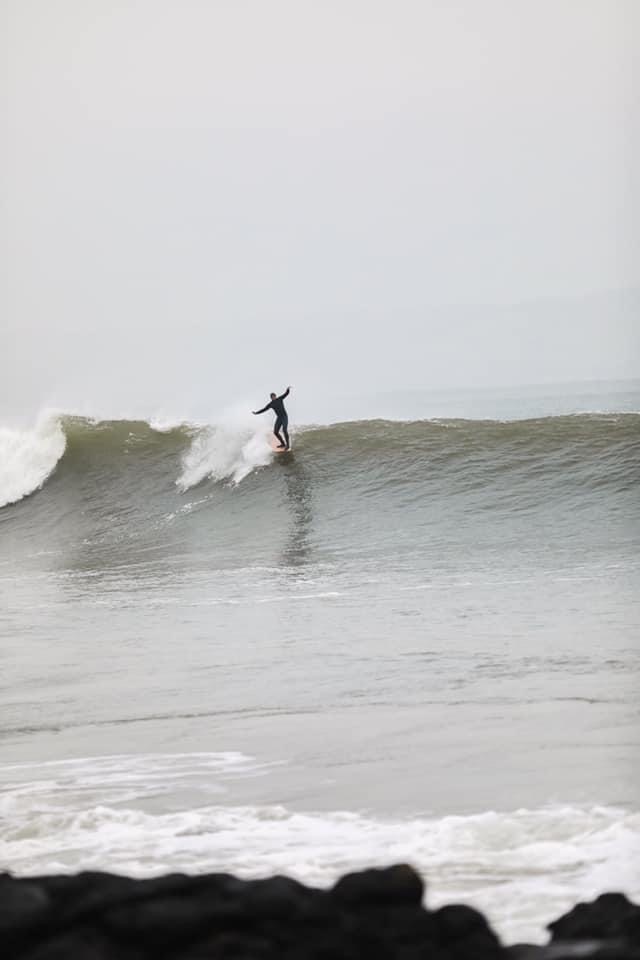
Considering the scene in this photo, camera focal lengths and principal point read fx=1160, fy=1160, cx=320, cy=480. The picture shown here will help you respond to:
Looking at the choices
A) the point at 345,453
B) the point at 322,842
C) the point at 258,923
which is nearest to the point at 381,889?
the point at 258,923

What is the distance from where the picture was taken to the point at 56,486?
79.1 feet

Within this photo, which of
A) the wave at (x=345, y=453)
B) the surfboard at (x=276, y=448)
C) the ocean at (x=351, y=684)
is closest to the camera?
the ocean at (x=351, y=684)

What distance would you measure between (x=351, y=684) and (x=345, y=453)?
14.1 m

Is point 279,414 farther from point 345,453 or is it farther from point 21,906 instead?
point 21,906

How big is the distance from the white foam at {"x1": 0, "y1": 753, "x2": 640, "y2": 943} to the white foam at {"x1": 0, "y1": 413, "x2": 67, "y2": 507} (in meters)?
18.8

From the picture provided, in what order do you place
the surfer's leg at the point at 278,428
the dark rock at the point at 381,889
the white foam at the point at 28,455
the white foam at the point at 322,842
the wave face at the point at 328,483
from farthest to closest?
1. the white foam at the point at 28,455
2. the surfer's leg at the point at 278,428
3. the wave face at the point at 328,483
4. the white foam at the point at 322,842
5. the dark rock at the point at 381,889

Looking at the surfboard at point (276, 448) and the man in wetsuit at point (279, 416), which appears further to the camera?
the surfboard at point (276, 448)

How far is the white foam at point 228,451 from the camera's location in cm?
2214

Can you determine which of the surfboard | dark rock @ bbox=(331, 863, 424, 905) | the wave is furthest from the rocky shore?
the surfboard

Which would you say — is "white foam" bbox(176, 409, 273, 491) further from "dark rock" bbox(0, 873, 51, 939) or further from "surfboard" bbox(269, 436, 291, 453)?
"dark rock" bbox(0, 873, 51, 939)

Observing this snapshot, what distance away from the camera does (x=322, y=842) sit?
502 centimetres

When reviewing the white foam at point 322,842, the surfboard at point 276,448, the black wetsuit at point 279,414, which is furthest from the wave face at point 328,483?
the white foam at point 322,842

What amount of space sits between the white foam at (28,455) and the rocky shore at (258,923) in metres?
21.1

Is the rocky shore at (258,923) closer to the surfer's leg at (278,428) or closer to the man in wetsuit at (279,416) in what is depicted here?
the man in wetsuit at (279,416)
